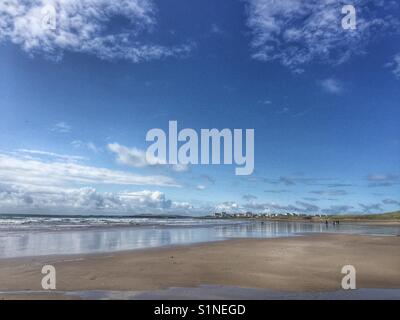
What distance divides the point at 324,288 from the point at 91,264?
9552 millimetres

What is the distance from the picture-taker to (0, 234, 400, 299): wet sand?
1211 cm

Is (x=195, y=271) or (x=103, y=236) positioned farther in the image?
(x=103, y=236)

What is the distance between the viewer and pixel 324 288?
11859mm

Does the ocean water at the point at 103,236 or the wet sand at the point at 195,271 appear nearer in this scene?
the wet sand at the point at 195,271

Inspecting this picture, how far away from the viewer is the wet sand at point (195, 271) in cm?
1211

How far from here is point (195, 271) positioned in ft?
48.7

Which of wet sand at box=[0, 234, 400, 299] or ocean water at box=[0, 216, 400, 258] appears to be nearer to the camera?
wet sand at box=[0, 234, 400, 299]
